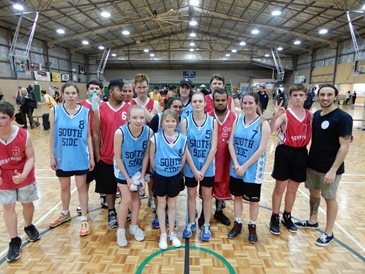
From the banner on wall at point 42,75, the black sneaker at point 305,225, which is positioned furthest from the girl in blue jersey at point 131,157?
the banner on wall at point 42,75

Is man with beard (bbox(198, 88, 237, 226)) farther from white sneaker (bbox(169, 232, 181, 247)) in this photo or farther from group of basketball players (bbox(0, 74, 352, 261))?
white sneaker (bbox(169, 232, 181, 247))

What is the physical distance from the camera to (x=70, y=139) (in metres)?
2.89

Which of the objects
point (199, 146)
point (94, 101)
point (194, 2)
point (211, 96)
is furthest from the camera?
point (194, 2)

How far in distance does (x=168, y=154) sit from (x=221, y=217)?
134cm

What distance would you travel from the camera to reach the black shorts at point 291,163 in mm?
2855

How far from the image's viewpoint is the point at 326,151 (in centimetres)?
271

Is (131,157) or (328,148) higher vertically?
(328,148)

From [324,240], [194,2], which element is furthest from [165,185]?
[194,2]

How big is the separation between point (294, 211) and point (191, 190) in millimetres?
1762

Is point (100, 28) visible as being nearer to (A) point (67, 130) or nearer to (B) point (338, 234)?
(A) point (67, 130)

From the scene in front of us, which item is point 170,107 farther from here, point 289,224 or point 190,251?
point 289,224

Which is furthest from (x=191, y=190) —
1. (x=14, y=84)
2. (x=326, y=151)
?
(x=14, y=84)

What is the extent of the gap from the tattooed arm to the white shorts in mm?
3097

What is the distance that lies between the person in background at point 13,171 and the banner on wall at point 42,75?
68.4 ft
